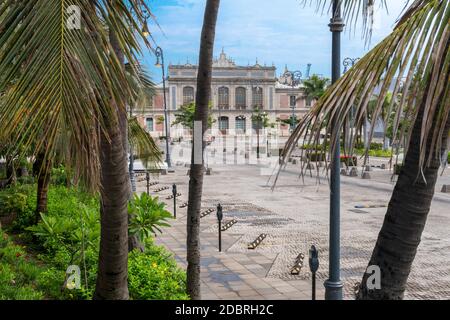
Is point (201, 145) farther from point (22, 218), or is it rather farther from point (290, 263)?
point (22, 218)

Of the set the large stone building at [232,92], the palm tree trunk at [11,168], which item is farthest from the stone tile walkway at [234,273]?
the large stone building at [232,92]

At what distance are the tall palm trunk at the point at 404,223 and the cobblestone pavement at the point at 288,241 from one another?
590 millimetres

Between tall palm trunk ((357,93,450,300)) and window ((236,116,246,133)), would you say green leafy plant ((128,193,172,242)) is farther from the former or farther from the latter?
window ((236,116,246,133))

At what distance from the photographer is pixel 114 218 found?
4.93 meters

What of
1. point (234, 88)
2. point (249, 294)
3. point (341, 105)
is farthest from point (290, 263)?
point (234, 88)

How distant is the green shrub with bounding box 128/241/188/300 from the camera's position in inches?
260

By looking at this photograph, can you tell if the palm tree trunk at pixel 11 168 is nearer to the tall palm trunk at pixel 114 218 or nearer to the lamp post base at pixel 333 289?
the tall palm trunk at pixel 114 218

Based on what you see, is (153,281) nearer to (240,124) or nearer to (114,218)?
(114,218)

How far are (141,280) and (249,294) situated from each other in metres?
2.31

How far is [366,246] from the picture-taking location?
12453mm

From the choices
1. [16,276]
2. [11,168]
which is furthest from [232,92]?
[16,276]

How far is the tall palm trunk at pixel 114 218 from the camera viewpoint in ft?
15.4

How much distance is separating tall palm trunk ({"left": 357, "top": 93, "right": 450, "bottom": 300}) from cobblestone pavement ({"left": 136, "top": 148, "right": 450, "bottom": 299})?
0.59 meters
